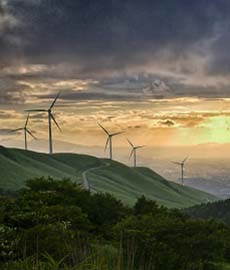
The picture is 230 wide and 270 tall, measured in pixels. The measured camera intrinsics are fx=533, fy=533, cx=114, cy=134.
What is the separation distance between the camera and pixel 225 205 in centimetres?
13400

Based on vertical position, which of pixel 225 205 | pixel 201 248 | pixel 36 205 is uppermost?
pixel 36 205

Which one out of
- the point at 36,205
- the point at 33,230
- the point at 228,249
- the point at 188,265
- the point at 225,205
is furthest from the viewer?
the point at 225,205

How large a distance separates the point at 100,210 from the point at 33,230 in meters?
19.9

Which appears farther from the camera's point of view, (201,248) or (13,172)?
(13,172)

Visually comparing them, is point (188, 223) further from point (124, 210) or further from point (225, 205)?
point (225, 205)

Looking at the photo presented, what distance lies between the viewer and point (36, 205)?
1522 inches

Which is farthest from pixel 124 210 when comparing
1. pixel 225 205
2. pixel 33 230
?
pixel 225 205

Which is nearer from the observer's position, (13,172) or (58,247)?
(58,247)

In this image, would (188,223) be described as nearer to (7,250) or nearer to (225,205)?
(7,250)

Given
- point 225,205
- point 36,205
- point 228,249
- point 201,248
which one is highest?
point 36,205

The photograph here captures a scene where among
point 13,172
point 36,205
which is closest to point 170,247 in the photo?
point 36,205

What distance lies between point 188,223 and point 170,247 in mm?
2407

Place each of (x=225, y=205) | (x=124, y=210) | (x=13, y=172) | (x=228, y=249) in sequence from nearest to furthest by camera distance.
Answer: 1. (x=228, y=249)
2. (x=124, y=210)
3. (x=225, y=205)
4. (x=13, y=172)

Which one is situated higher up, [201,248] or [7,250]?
[7,250]
